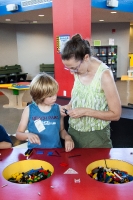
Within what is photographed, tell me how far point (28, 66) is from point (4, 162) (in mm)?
10844

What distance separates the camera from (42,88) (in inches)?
68.2

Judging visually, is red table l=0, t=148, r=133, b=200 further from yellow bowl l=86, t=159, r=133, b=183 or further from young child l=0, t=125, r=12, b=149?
young child l=0, t=125, r=12, b=149

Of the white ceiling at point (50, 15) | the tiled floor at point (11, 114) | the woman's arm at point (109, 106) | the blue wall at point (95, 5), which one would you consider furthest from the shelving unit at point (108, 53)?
the woman's arm at point (109, 106)

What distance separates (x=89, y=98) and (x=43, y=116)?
378mm

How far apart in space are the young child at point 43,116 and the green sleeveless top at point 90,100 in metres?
0.14

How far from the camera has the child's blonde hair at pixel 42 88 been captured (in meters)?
1.73

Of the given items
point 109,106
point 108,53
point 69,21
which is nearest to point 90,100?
point 109,106

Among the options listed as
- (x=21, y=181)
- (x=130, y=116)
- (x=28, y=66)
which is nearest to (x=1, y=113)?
(x=130, y=116)

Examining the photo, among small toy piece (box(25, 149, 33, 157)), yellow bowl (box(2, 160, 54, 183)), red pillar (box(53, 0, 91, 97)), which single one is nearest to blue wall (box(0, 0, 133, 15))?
red pillar (box(53, 0, 91, 97))

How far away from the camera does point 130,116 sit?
3.17 metres

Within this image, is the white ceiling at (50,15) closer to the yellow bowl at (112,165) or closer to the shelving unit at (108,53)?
the shelving unit at (108,53)

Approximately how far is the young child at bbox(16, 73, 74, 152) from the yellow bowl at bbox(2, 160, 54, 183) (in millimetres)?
197

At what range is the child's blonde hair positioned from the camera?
1734 mm

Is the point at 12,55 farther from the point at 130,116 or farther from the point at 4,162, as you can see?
the point at 4,162
